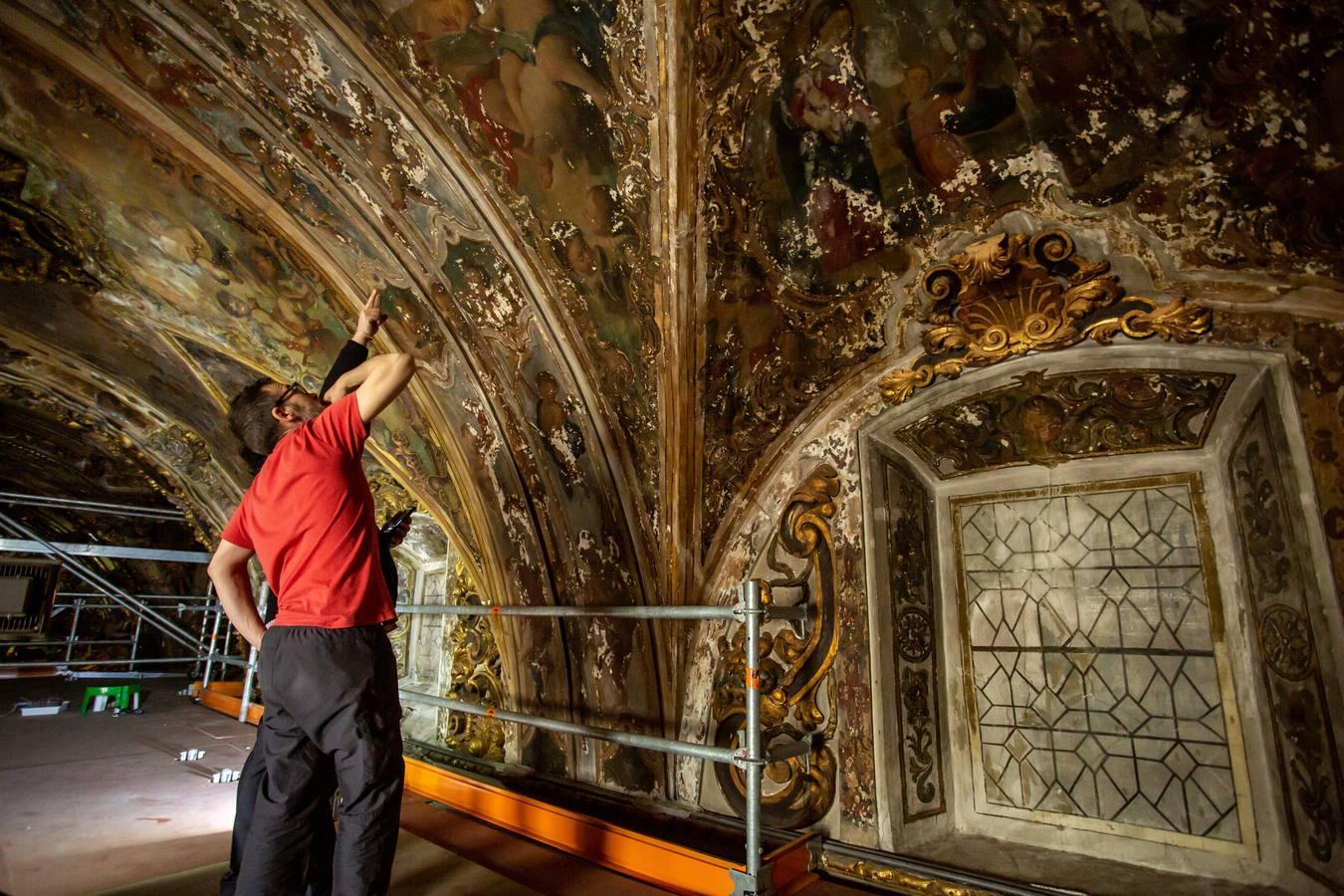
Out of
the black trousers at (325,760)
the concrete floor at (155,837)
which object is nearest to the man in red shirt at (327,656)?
the black trousers at (325,760)

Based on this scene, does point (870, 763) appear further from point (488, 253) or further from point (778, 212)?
point (488, 253)

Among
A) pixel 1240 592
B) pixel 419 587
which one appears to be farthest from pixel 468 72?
pixel 419 587

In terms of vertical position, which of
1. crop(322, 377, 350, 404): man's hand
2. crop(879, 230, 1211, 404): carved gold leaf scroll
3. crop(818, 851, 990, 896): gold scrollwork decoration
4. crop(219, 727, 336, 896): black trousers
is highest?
crop(879, 230, 1211, 404): carved gold leaf scroll

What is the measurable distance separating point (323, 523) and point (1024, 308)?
350 cm

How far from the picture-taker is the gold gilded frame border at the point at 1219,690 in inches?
132

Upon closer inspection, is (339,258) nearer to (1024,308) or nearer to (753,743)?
(753,743)

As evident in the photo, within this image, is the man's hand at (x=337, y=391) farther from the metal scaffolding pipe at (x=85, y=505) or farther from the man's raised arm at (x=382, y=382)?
the metal scaffolding pipe at (x=85, y=505)

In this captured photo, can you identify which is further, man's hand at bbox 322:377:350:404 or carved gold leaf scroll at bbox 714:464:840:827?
carved gold leaf scroll at bbox 714:464:840:827

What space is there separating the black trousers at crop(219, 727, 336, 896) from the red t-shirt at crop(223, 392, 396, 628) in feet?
1.59

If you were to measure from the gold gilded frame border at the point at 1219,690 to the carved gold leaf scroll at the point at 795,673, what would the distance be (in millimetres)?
935

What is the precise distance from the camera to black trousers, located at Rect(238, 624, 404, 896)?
1.87m

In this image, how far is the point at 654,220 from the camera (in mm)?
3777

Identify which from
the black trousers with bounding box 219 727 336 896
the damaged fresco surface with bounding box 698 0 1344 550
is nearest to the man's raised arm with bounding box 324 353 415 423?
the black trousers with bounding box 219 727 336 896

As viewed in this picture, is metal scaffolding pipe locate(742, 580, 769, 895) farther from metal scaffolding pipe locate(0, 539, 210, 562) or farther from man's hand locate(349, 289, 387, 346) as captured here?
metal scaffolding pipe locate(0, 539, 210, 562)
